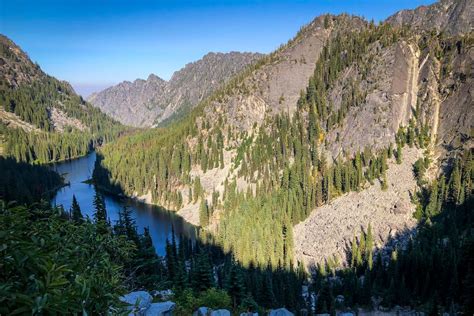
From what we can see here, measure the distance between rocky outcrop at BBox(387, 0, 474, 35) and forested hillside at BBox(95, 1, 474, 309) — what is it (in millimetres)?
1466

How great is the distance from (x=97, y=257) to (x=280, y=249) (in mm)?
79730

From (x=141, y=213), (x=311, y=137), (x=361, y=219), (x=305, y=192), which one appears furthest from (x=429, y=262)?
(x=141, y=213)

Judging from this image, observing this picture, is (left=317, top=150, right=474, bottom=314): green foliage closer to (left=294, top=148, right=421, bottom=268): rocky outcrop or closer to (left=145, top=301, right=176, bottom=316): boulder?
(left=294, top=148, right=421, bottom=268): rocky outcrop

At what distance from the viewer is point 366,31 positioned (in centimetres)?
14675

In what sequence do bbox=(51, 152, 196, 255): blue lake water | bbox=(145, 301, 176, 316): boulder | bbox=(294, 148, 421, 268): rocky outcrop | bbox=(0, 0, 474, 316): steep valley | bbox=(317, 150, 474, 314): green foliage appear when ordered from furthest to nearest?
bbox=(51, 152, 196, 255): blue lake water < bbox=(294, 148, 421, 268): rocky outcrop < bbox=(317, 150, 474, 314): green foliage < bbox=(0, 0, 474, 316): steep valley < bbox=(145, 301, 176, 316): boulder

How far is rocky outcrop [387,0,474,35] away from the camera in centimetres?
15212

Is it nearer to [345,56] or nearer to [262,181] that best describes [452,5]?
[345,56]

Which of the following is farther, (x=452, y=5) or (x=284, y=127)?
(x=452, y=5)

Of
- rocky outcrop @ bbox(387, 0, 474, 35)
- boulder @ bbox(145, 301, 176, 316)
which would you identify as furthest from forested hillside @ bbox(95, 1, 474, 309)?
boulder @ bbox(145, 301, 176, 316)

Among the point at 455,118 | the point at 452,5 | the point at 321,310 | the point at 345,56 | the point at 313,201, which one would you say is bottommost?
the point at 321,310

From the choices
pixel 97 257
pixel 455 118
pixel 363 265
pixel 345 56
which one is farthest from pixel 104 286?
pixel 345 56

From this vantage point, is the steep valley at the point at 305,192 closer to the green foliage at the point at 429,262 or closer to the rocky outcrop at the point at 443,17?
the green foliage at the point at 429,262

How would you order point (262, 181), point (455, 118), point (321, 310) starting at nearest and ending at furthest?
1. point (321, 310)
2. point (455, 118)
3. point (262, 181)

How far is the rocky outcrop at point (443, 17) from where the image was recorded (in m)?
152
